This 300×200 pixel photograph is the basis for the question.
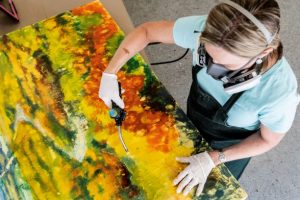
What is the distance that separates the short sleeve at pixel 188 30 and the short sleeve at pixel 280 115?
14.9 inches

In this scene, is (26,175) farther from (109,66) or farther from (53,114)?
(109,66)

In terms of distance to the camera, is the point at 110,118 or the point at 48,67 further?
the point at 48,67

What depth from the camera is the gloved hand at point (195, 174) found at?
1294mm

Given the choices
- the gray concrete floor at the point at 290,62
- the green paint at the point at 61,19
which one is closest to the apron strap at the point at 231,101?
the green paint at the point at 61,19

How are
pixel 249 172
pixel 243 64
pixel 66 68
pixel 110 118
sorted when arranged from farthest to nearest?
1. pixel 249 172
2. pixel 66 68
3. pixel 110 118
4. pixel 243 64

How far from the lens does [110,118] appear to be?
1.44 metres

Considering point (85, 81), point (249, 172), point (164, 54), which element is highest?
point (85, 81)

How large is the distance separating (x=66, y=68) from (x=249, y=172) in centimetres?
130

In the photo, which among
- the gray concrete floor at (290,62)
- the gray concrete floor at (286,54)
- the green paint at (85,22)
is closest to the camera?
the green paint at (85,22)

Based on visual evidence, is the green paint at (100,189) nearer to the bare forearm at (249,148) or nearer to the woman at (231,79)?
the woman at (231,79)

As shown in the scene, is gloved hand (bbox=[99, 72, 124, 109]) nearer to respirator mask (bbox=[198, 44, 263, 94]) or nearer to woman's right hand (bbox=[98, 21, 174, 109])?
woman's right hand (bbox=[98, 21, 174, 109])

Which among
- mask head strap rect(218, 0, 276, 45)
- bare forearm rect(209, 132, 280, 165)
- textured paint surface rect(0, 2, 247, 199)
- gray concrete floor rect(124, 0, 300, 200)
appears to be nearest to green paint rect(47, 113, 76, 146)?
textured paint surface rect(0, 2, 247, 199)

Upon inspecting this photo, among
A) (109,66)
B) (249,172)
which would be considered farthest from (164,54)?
(109,66)

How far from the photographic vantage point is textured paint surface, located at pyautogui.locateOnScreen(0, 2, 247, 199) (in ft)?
4.30
